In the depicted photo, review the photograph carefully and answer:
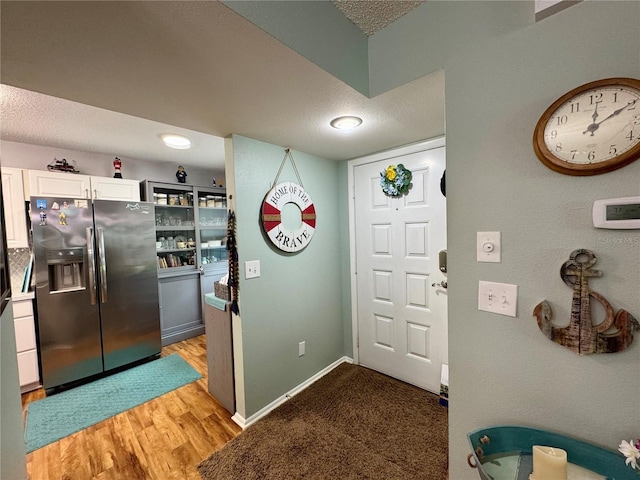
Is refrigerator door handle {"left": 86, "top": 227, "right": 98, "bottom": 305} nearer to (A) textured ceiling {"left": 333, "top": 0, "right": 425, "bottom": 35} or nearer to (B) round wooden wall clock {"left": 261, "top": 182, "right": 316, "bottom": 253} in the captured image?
(B) round wooden wall clock {"left": 261, "top": 182, "right": 316, "bottom": 253}

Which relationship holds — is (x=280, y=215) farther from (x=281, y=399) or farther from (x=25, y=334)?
(x=25, y=334)

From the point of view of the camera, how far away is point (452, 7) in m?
1.09

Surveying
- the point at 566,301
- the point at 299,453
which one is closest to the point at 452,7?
the point at 566,301

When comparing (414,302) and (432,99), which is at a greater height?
(432,99)

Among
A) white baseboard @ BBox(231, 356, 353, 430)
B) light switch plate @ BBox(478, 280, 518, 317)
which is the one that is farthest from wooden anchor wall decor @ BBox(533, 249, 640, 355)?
white baseboard @ BBox(231, 356, 353, 430)

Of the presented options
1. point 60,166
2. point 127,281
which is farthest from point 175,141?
point 127,281

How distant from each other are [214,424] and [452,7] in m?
2.87

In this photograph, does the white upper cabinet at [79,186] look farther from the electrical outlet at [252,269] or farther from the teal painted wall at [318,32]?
the teal painted wall at [318,32]

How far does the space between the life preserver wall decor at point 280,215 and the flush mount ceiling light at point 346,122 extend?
1.94 feet

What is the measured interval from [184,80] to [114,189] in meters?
2.34

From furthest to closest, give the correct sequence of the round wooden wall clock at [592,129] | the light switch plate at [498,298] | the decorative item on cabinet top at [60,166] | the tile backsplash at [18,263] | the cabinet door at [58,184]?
the decorative item on cabinet top at [60,166] < the tile backsplash at [18,263] < the cabinet door at [58,184] < the light switch plate at [498,298] < the round wooden wall clock at [592,129]

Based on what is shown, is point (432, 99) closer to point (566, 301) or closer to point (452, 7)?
point (452, 7)

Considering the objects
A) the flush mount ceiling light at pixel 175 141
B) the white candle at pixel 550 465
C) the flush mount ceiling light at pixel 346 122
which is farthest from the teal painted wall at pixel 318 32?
the flush mount ceiling light at pixel 175 141

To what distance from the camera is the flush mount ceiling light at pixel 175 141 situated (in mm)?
2426
